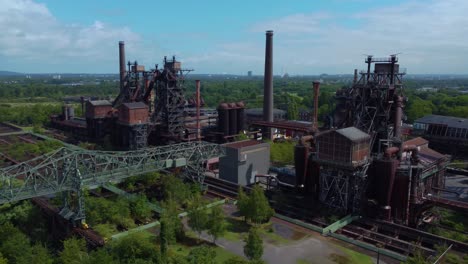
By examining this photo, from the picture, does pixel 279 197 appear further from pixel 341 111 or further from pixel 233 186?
pixel 341 111

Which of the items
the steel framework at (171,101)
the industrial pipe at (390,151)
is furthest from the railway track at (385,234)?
the steel framework at (171,101)

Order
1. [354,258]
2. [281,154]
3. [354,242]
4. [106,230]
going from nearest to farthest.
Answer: [354,258], [354,242], [106,230], [281,154]

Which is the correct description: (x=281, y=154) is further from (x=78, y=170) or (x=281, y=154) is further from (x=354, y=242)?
(x=78, y=170)

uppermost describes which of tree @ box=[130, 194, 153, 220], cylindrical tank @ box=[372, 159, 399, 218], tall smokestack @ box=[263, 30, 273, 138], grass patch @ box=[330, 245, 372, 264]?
tall smokestack @ box=[263, 30, 273, 138]

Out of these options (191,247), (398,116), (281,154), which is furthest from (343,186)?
(281,154)

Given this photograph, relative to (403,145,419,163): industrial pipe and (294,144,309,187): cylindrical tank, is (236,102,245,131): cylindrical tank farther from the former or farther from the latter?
(403,145,419,163): industrial pipe

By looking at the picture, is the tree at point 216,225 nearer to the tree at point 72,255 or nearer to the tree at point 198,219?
the tree at point 198,219

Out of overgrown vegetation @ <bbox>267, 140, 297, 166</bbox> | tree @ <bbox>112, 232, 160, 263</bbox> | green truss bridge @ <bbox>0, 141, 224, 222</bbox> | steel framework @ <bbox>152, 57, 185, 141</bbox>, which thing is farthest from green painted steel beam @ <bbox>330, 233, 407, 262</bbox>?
steel framework @ <bbox>152, 57, 185, 141</bbox>
